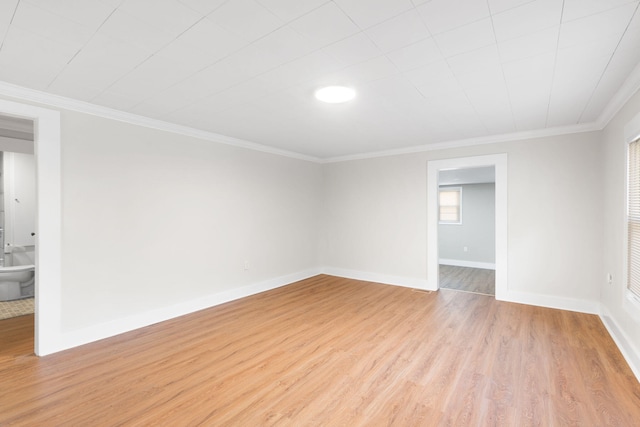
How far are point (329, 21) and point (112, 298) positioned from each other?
3.39 meters

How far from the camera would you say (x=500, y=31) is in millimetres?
1727

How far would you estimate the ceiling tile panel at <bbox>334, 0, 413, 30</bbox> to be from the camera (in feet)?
4.85

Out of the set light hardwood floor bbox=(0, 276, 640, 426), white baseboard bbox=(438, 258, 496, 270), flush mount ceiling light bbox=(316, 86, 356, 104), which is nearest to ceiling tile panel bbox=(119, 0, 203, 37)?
flush mount ceiling light bbox=(316, 86, 356, 104)

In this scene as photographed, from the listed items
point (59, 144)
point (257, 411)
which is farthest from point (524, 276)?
point (59, 144)

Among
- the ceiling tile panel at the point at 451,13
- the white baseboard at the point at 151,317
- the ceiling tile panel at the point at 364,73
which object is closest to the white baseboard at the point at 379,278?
the white baseboard at the point at 151,317

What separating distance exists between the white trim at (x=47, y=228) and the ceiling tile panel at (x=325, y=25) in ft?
8.63

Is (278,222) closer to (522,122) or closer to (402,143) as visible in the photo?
(402,143)

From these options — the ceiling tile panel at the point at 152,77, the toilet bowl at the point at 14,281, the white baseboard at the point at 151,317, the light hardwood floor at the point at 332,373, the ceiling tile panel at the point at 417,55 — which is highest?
the ceiling tile panel at the point at 152,77

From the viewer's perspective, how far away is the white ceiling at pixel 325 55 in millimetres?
1553

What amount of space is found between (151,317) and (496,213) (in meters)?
4.88

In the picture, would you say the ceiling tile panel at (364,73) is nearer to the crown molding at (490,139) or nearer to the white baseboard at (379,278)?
the crown molding at (490,139)

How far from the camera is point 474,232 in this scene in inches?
303

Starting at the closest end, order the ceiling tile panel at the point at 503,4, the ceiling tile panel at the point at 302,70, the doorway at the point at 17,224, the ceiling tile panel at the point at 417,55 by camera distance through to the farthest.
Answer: the ceiling tile panel at the point at 503,4, the ceiling tile panel at the point at 417,55, the ceiling tile panel at the point at 302,70, the doorway at the point at 17,224

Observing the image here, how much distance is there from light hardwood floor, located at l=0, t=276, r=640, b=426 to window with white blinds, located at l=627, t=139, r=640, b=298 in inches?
27.9
